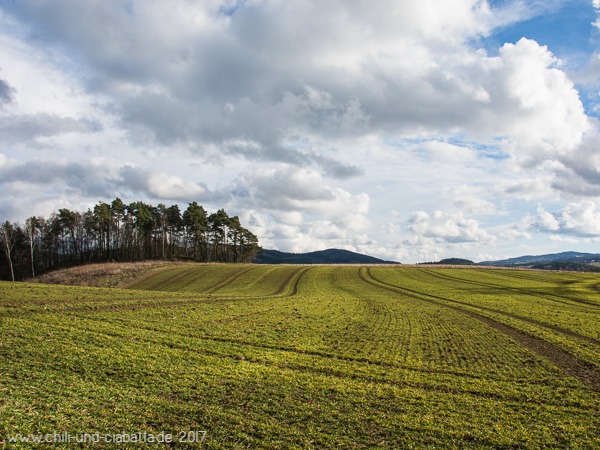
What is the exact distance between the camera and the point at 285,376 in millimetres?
18438

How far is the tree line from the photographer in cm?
12638

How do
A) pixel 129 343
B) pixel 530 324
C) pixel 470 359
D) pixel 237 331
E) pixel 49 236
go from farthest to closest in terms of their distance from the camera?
pixel 49 236 < pixel 530 324 < pixel 237 331 < pixel 470 359 < pixel 129 343

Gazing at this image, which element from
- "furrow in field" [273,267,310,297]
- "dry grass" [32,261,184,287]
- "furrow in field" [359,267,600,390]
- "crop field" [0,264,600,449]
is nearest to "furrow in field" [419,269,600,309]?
"crop field" [0,264,600,449]

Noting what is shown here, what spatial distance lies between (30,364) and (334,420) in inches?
583

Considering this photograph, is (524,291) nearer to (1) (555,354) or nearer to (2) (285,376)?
(1) (555,354)

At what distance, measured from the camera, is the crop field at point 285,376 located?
1255 cm

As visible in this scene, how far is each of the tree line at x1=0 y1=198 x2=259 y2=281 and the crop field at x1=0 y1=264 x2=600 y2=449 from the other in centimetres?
9687

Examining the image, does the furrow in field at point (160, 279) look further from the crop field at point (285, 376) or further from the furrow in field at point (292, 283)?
the crop field at point (285, 376)

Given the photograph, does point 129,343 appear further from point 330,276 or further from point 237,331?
point 330,276

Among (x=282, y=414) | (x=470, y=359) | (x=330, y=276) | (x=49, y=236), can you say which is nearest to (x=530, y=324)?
(x=470, y=359)

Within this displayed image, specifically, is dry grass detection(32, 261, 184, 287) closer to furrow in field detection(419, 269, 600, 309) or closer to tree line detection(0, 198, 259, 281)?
tree line detection(0, 198, 259, 281)

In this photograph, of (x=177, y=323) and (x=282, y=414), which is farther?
(x=177, y=323)

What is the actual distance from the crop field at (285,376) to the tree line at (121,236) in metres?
96.9

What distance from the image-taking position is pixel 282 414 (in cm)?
1393
